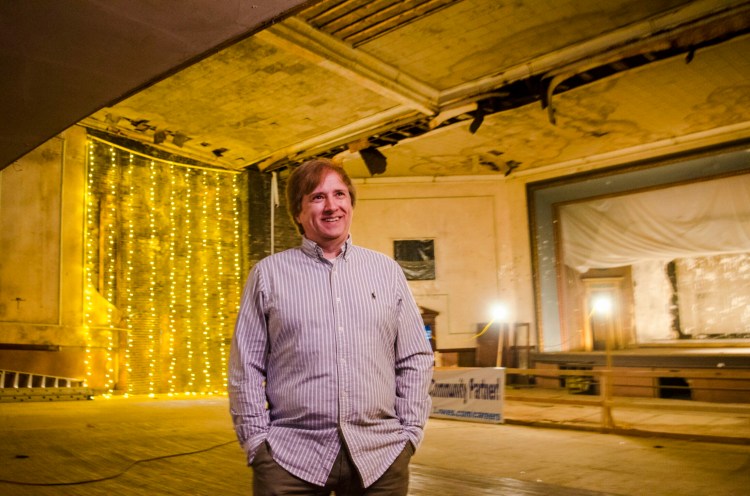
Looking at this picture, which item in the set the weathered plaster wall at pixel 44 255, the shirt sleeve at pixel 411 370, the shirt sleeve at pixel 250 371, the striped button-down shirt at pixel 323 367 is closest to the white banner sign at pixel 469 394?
the shirt sleeve at pixel 411 370

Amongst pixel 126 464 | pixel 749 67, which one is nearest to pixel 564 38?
pixel 749 67

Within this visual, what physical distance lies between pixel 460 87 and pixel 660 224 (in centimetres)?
534

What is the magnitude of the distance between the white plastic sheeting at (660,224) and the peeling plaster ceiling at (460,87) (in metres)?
1.02

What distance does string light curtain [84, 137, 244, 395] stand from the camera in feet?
34.2

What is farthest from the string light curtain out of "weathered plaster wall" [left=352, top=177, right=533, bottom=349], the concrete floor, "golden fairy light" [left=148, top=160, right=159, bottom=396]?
"weathered plaster wall" [left=352, top=177, right=533, bottom=349]

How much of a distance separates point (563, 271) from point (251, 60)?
841cm

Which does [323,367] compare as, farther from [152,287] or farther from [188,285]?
[188,285]

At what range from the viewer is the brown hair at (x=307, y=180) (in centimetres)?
193

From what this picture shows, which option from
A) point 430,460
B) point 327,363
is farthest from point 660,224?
point 327,363

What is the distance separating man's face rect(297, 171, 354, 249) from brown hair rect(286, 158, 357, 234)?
17mm

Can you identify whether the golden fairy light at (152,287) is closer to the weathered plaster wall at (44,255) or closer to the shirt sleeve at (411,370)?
the weathered plaster wall at (44,255)

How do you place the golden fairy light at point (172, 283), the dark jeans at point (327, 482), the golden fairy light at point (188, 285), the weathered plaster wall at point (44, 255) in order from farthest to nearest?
the golden fairy light at point (188, 285), the golden fairy light at point (172, 283), the weathered plaster wall at point (44, 255), the dark jeans at point (327, 482)

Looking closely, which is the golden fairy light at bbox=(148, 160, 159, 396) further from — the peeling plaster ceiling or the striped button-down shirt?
the striped button-down shirt

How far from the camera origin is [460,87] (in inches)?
383
